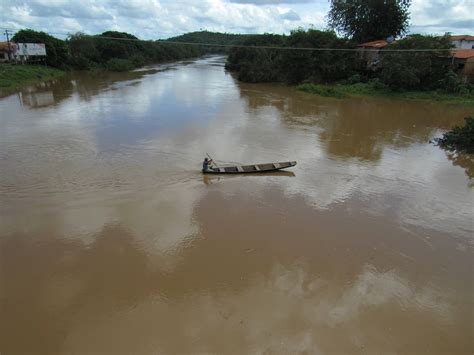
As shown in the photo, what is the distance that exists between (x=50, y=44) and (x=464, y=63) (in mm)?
44710

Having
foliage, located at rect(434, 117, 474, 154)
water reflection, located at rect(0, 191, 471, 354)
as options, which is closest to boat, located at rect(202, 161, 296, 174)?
water reflection, located at rect(0, 191, 471, 354)

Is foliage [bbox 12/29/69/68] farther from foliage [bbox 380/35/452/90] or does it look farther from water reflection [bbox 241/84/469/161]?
foliage [bbox 380/35/452/90]

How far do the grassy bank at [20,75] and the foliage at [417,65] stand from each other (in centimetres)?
3186

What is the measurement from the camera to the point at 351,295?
6766mm

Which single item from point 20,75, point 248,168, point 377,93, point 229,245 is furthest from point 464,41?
point 20,75

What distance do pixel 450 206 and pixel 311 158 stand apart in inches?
214

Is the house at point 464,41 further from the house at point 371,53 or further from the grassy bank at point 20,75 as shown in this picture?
the grassy bank at point 20,75

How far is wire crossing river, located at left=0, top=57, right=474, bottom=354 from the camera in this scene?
5.90 metres

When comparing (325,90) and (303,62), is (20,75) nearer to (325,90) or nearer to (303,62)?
(303,62)

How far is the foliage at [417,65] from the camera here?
26.5 metres

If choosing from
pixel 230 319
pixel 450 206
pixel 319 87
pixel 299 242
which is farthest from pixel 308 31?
pixel 230 319

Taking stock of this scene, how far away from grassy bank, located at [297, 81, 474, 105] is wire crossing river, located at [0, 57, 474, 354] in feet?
38.2

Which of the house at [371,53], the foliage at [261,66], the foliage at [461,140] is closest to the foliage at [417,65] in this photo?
the house at [371,53]

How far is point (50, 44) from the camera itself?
41.8 m
